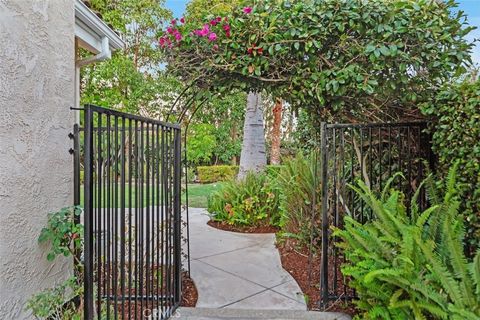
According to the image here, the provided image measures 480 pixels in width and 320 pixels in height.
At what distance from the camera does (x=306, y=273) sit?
4551mm

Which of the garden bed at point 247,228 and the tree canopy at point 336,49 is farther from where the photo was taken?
the garden bed at point 247,228

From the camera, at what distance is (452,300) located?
237cm

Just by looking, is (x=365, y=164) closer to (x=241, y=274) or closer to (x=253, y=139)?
(x=241, y=274)

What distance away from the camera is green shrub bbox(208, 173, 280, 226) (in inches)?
278

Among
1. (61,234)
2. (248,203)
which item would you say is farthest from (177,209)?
(248,203)

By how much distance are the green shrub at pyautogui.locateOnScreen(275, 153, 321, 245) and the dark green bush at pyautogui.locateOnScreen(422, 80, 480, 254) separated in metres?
1.82

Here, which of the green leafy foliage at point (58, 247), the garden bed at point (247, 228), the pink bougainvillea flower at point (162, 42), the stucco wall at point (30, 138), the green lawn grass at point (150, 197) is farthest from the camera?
the garden bed at point (247, 228)

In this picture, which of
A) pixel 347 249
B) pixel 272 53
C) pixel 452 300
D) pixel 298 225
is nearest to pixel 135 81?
pixel 298 225

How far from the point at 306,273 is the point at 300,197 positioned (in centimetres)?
113

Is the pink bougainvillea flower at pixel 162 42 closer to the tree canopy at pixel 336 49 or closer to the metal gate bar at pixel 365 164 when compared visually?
the tree canopy at pixel 336 49

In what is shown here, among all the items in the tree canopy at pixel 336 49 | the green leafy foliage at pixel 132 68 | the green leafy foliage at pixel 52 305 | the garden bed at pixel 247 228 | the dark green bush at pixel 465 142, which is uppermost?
the green leafy foliage at pixel 132 68

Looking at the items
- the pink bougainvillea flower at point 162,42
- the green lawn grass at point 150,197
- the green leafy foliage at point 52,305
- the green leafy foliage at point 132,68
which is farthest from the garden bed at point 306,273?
the green leafy foliage at point 132,68

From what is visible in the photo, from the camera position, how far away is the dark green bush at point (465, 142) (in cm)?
269

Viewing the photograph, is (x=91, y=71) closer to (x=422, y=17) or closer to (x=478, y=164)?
(x=422, y=17)
